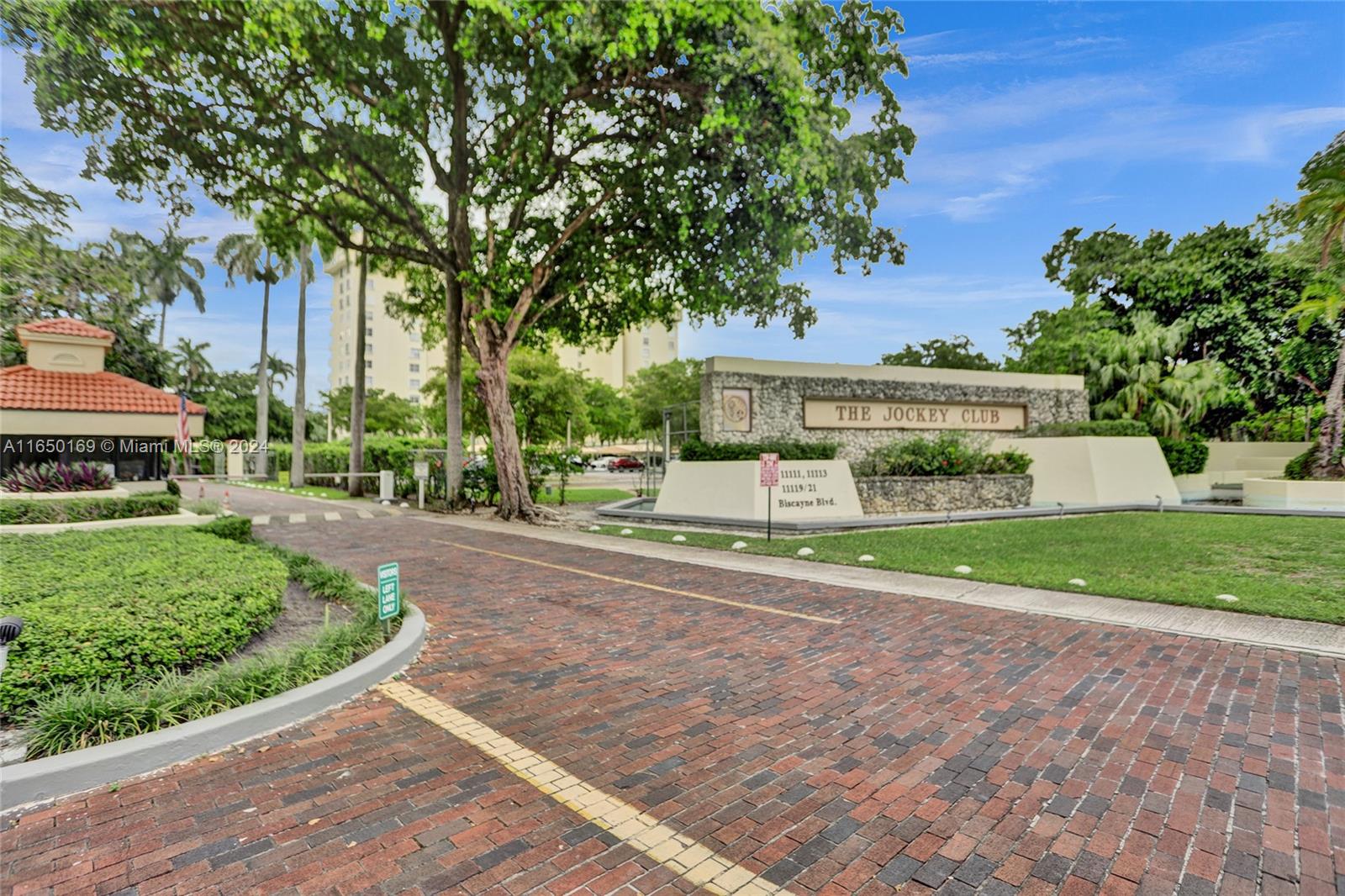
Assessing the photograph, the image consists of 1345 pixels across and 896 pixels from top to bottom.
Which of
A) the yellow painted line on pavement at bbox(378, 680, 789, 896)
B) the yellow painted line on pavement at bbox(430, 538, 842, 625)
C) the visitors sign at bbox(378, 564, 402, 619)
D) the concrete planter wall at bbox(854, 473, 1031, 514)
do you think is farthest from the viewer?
the concrete planter wall at bbox(854, 473, 1031, 514)

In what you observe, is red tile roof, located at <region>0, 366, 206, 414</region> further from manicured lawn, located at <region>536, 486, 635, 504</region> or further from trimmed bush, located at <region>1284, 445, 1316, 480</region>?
Result: trimmed bush, located at <region>1284, 445, 1316, 480</region>

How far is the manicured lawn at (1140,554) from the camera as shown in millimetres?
8383

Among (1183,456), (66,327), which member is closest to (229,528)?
(66,327)

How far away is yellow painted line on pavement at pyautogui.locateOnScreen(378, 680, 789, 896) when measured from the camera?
9.48 ft

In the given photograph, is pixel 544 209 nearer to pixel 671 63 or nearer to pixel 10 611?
pixel 671 63

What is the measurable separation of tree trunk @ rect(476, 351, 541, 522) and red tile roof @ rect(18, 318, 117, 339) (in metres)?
9.54

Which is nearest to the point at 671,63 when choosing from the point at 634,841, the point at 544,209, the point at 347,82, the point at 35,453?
the point at 544,209

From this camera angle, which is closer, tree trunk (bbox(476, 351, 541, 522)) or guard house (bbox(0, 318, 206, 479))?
guard house (bbox(0, 318, 206, 479))

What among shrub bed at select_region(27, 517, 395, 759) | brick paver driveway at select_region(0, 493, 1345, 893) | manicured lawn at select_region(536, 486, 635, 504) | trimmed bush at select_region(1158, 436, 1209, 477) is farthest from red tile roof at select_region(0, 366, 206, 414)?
trimmed bush at select_region(1158, 436, 1209, 477)

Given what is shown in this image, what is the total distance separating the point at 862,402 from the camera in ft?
67.7

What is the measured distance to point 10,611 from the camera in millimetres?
4863

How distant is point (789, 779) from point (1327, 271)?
102 feet

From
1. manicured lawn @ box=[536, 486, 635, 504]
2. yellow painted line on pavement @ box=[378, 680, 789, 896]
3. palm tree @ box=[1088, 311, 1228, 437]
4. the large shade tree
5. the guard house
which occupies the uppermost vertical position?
the large shade tree

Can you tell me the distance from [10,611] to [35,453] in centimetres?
689
